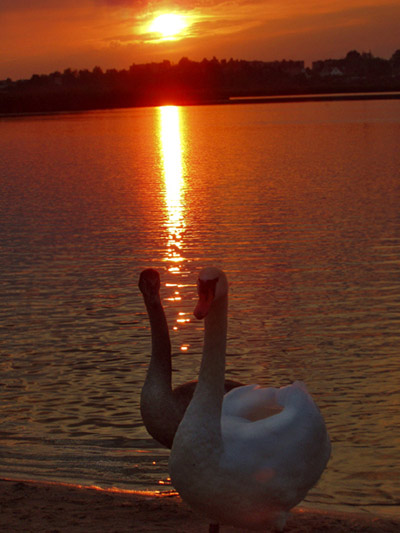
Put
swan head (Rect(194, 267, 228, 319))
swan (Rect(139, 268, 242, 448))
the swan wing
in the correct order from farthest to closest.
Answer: swan (Rect(139, 268, 242, 448)), the swan wing, swan head (Rect(194, 267, 228, 319))

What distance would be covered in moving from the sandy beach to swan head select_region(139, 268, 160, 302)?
→ 68.6 inches

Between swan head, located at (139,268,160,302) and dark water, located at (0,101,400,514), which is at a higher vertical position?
swan head, located at (139,268,160,302)

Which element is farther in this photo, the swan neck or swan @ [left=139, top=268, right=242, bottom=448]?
swan @ [left=139, top=268, right=242, bottom=448]

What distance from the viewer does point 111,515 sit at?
673 cm

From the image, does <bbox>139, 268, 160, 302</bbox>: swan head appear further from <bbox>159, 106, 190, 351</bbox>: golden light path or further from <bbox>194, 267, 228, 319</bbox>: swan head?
<bbox>159, 106, 190, 351</bbox>: golden light path

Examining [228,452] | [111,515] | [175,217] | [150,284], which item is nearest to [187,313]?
[150,284]

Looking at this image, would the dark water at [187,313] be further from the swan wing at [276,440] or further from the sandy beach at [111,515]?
the swan wing at [276,440]

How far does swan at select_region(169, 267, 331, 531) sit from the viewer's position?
5.32 m

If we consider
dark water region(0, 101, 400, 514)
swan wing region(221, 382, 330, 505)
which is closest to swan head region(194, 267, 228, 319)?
swan wing region(221, 382, 330, 505)

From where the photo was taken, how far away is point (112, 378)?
11.2 meters

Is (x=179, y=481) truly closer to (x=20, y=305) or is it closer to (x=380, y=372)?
(x=380, y=372)

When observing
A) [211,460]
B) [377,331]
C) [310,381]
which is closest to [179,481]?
[211,460]

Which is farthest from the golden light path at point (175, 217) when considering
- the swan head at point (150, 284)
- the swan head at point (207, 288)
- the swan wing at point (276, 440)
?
the swan head at point (207, 288)

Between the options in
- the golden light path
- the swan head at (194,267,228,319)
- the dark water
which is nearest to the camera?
the swan head at (194,267,228,319)
